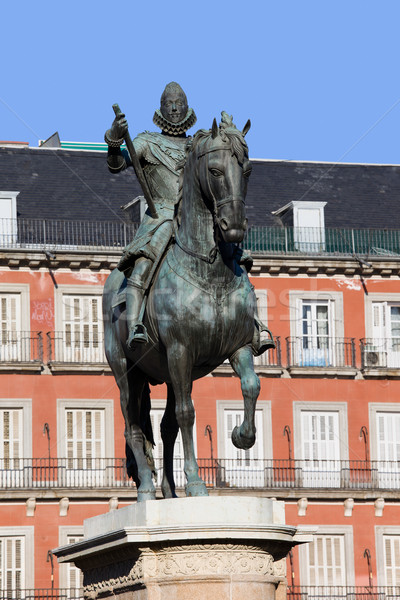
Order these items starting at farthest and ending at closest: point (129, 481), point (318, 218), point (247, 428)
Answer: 1. point (318, 218)
2. point (129, 481)
3. point (247, 428)

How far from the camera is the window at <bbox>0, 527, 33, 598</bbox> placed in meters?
57.3

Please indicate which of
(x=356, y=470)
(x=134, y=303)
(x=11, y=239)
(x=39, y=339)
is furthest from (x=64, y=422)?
(x=134, y=303)

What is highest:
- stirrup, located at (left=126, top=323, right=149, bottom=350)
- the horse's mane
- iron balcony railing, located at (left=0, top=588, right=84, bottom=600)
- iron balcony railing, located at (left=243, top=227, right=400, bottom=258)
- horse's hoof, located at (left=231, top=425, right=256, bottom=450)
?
iron balcony railing, located at (left=243, top=227, right=400, bottom=258)

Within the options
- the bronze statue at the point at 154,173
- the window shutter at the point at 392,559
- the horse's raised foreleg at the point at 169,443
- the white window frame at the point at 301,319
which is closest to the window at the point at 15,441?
the white window frame at the point at 301,319

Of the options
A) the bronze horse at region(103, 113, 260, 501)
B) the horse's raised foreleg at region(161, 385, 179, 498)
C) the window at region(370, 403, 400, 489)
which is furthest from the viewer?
the window at region(370, 403, 400, 489)

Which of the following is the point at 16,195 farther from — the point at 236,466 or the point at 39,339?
the point at 236,466

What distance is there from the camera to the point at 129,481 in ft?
193

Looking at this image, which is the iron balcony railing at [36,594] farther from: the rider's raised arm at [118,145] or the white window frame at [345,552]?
the rider's raised arm at [118,145]

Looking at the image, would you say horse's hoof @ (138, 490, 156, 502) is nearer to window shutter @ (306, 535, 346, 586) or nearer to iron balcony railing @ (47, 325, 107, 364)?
iron balcony railing @ (47, 325, 107, 364)

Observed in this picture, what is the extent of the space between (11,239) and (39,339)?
3749 mm

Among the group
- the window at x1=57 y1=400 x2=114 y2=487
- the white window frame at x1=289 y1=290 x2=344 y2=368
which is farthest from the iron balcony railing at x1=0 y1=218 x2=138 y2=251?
the white window frame at x1=289 y1=290 x2=344 y2=368

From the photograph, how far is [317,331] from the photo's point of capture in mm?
62875

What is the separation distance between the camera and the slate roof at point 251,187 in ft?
206

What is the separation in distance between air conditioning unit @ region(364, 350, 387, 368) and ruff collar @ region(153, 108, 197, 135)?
143 ft
